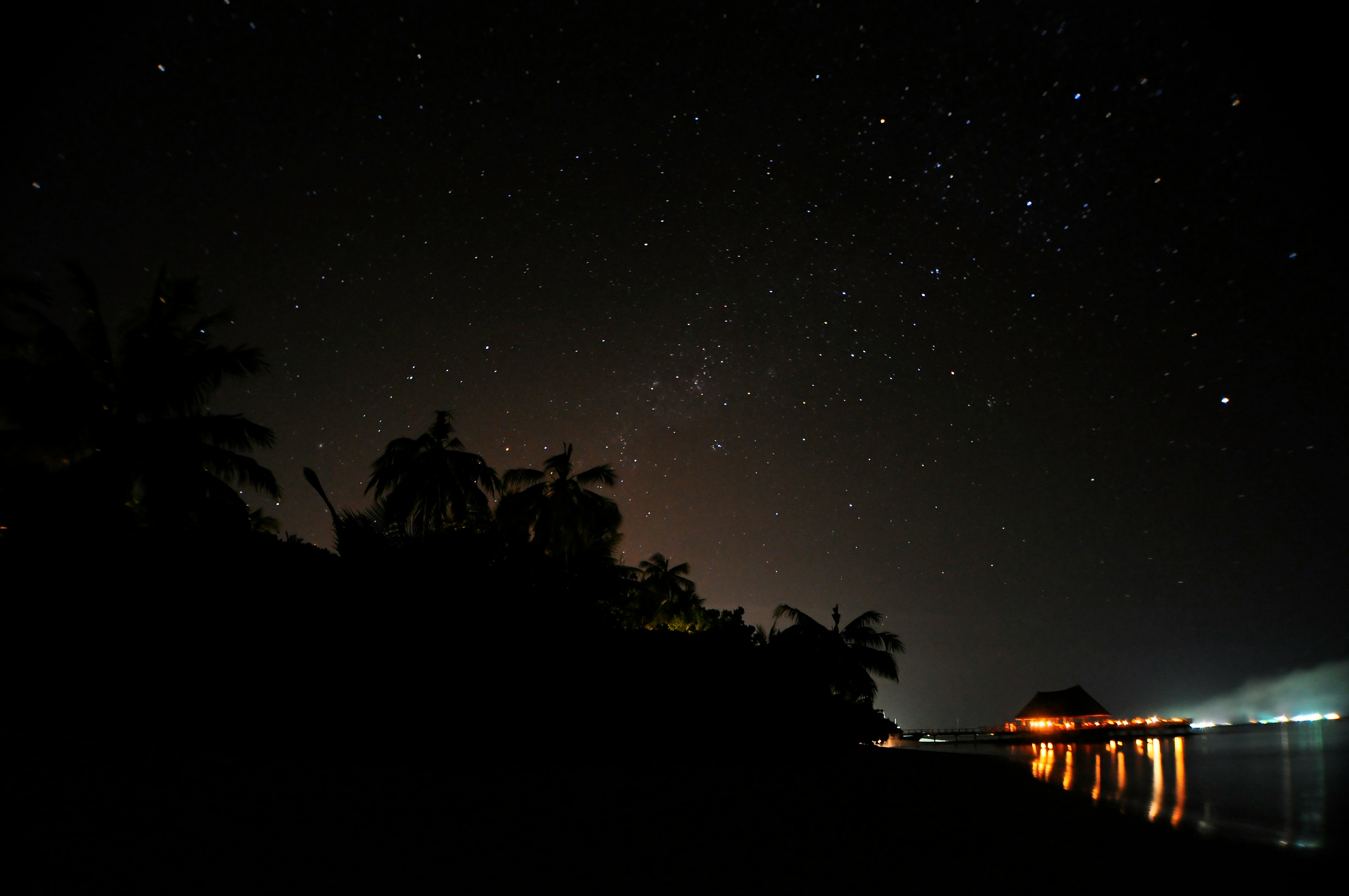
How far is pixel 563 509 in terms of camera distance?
84.7ft

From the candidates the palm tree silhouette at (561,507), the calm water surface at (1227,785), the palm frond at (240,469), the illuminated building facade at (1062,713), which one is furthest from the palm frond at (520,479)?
the illuminated building facade at (1062,713)

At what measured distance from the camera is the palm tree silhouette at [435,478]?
23.6 metres

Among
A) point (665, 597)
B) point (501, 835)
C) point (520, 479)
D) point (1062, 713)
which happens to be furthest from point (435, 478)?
point (1062, 713)

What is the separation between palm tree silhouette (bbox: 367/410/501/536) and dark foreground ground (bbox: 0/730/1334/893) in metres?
16.8

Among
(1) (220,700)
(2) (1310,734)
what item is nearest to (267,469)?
(1) (220,700)

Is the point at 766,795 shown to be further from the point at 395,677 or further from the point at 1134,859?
the point at 395,677

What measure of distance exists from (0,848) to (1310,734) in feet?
222

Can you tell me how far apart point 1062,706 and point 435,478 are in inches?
2416

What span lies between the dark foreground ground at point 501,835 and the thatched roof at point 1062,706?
63313 millimetres

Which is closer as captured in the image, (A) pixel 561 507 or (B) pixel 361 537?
(B) pixel 361 537

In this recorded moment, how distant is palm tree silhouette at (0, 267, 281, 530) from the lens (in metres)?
13.5

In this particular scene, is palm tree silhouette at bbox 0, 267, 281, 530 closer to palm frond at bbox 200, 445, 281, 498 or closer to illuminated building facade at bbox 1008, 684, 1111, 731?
palm frond at bbox 200, 445, 281, 498

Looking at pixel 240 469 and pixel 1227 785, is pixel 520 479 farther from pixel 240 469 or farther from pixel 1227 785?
pixel 1227 785

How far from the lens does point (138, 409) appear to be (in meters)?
14.6
